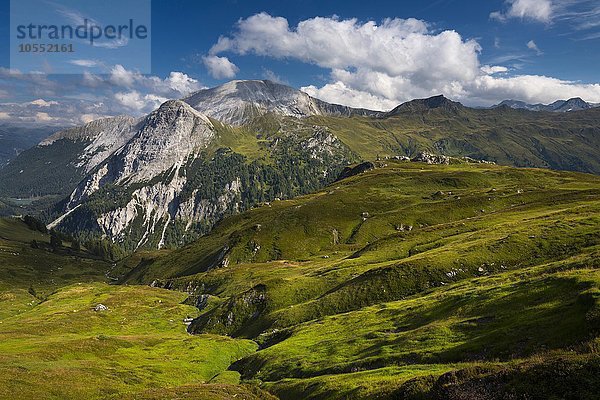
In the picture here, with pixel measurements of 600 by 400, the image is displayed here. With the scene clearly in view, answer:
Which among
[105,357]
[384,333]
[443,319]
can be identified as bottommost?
[105,357]

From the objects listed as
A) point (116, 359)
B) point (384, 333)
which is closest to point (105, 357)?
point (116, 359)

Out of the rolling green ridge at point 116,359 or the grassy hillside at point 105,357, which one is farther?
the grassy hillside at point 105,357

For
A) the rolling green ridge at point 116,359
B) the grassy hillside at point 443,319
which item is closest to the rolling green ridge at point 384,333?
the grassy hillside at point 443,319

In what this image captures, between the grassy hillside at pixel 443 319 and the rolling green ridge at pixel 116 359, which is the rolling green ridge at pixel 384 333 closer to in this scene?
the grassy hillside at pixel 443 319

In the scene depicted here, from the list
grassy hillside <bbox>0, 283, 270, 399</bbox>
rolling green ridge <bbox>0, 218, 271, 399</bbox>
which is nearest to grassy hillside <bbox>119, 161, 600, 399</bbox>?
rolling green ridge <bbox>0, 218, 271, 399</bbox>

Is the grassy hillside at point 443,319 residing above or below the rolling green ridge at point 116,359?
above

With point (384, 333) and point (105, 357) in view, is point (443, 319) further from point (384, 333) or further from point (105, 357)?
point (105, 357)

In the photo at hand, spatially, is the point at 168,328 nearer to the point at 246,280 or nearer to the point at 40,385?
the point at 246,280

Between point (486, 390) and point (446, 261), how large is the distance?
6286cm

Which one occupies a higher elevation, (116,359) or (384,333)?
(384,333)

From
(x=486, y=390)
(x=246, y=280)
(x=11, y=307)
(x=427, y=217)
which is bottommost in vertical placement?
(x=11, y=307)

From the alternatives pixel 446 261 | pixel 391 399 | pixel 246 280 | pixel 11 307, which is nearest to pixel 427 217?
pixel 246 280

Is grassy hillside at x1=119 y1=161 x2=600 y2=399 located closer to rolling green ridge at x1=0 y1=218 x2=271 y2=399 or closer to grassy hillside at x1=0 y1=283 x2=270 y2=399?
rolling green ridge at x1=0 y1=218 x2=271 y2=399

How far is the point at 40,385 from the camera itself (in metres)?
48.4
